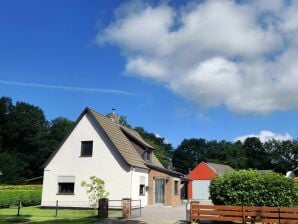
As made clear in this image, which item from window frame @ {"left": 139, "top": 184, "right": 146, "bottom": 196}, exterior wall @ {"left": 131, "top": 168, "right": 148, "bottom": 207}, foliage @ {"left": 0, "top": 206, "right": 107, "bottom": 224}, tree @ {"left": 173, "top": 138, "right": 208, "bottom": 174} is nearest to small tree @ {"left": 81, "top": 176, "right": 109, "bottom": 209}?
foliage @ {"left": 0, "top": 206, "right": 107, "bottom": 224}

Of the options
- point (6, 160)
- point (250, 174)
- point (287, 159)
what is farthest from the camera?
point (287, 159)

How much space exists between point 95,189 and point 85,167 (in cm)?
262

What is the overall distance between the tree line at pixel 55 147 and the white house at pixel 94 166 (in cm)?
1811

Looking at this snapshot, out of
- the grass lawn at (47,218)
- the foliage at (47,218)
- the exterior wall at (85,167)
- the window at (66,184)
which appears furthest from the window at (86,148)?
the grass lawn at (47,218)

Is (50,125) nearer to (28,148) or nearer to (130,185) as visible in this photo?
(28,148)

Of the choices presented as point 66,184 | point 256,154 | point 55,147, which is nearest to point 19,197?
point 66,184

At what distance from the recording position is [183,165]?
133250 mm

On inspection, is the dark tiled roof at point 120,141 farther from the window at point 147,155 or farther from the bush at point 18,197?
the bush at point 18,197

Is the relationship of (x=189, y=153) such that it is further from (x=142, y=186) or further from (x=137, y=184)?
(x=137, y=184)

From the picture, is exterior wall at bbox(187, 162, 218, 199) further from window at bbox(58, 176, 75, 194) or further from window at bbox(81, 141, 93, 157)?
window at bbox(58, 176, 75, 194)

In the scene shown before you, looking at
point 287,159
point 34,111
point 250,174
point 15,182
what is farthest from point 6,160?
point 287,159

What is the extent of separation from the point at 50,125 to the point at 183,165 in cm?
4915

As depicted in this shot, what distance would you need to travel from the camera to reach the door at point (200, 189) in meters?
68.6

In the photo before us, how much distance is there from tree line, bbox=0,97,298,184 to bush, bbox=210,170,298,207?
32.9 m
